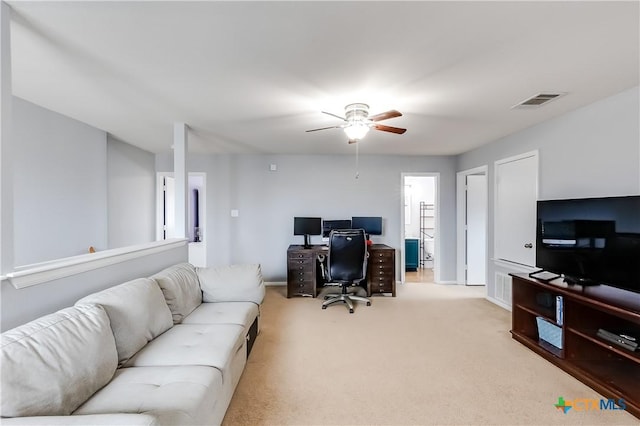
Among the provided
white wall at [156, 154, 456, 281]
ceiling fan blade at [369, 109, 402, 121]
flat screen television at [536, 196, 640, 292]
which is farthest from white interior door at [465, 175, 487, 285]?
ceiling fan blade at [369, 109, 402, 121]

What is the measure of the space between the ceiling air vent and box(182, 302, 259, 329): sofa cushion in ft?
10.6

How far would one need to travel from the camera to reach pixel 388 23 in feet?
5.08

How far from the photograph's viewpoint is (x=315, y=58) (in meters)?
1.89

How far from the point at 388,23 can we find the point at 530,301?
9.67ft

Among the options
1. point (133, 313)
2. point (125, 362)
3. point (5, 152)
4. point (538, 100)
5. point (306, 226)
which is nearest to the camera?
point (5, 152)

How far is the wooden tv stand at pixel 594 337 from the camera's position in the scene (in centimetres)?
191

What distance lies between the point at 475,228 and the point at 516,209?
1315 millimetres

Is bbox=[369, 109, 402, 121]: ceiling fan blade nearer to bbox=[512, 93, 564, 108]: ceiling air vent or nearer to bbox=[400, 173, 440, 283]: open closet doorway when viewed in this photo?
bbox=[512, 93, 564, 108]: ceiling air vent

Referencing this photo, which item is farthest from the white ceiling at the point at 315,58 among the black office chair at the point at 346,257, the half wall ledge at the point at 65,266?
the black office chair at the point at 346,257

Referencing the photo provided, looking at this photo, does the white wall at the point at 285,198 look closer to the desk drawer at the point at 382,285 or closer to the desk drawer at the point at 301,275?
the desk drawer at the point at 301,275

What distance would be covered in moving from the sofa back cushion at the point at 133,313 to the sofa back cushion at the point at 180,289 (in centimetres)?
13

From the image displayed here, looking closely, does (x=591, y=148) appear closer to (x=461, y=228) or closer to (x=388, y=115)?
(x=388, y=115)


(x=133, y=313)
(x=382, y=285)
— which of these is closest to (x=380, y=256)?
(x=382, y=285)

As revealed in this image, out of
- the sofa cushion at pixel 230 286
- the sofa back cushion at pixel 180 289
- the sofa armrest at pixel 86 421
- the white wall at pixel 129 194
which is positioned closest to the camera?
the sofa armrest at pixel 86 421
